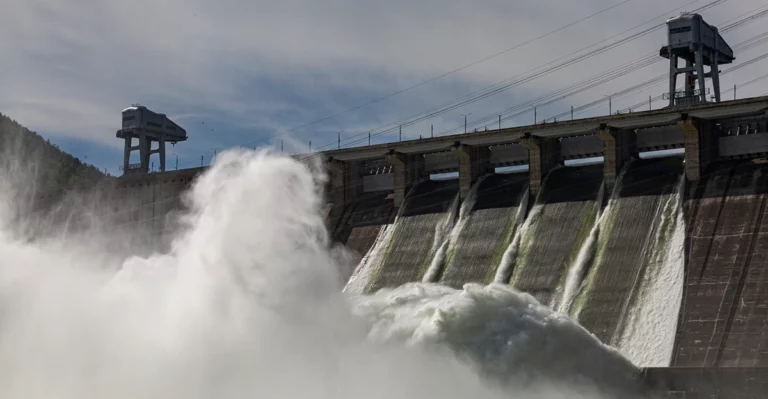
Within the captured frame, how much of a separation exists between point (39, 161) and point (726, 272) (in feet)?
250

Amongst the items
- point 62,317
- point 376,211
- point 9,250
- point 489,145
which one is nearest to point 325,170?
point 376,211

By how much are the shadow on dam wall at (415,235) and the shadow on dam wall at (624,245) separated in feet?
39.0

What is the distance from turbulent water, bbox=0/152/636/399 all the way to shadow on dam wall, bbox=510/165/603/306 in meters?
8.39

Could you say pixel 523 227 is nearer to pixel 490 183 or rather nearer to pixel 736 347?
pixel 490 183

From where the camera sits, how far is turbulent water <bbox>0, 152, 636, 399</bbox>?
4644 centimetres

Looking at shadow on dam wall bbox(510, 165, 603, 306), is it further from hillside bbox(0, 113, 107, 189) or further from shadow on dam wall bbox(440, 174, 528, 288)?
hillside bbox(0, 113, 107, 189)

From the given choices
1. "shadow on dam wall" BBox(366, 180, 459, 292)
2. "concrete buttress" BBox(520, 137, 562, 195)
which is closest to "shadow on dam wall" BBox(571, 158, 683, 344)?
"concrete buttress" BBox(520, 137, 562, 195)

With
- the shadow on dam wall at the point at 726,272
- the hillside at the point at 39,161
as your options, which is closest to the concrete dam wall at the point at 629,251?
the shadow on dam wall at the point at 726,272

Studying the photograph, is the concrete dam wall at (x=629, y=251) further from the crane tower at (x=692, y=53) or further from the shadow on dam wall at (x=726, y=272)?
the crane tower at (x=692, y=53)

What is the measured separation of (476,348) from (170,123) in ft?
222

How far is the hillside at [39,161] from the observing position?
10273 centimetres

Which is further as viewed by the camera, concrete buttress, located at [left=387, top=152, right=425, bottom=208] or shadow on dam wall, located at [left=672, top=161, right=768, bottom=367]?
concrete buttress, located at [left=387, top=152, right=425, bottom=208]

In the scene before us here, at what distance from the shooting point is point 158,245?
83.4m

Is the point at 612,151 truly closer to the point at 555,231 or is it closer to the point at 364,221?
the point at 555,231
